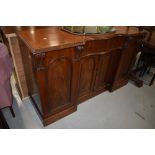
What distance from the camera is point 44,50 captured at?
104 cm

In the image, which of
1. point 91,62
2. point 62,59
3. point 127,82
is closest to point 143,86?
point 127,82

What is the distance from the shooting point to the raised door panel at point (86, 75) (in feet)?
5.09

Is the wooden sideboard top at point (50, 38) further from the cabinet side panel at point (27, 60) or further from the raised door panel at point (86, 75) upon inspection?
the raised door panel at point (86, 75)

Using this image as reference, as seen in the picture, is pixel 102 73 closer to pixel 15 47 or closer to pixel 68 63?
pixel 68 63

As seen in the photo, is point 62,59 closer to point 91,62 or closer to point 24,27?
point 91,62

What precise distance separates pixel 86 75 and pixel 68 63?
1.44 feet

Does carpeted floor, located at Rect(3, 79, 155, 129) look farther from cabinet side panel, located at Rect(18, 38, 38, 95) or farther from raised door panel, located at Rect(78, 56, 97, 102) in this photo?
cabinet side panel, located at Rect(18, 38, 38, 95)

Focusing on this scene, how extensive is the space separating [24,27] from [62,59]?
23.7 inches

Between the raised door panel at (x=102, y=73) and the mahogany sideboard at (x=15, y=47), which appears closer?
the mahogany sideboard at (x=15, y=47)

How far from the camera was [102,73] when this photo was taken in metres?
1.88

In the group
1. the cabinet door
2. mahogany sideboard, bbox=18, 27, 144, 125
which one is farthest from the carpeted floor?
the cabinet door

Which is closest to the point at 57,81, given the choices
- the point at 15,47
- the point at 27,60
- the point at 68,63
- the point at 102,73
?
the point at 68,63

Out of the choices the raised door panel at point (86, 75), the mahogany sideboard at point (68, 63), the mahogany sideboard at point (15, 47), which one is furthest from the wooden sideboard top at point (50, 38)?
the raised door panel at point (86, 75)
